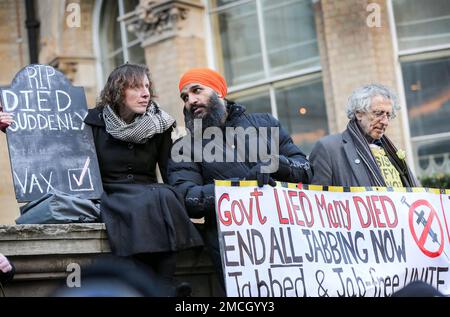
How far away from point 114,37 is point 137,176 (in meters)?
8.50

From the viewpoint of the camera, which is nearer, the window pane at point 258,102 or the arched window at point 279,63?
the arched window at point 279,63

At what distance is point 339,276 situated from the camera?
546 centimetres

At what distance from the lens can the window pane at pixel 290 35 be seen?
11.1 m

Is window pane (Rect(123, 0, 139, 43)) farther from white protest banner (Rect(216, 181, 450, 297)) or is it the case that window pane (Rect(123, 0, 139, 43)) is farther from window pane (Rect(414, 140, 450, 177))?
white protest banner (Rect(216, 181, 450, 297))

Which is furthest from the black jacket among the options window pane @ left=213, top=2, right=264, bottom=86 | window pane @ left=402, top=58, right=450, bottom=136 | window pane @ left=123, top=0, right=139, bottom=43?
window pane @ left=123, top=0, right=139, bottom=43

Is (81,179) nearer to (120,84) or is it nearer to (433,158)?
(120,84)

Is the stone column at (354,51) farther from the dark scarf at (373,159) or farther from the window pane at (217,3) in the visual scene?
the dark scarf at (373,159)

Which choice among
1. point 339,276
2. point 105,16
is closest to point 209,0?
point 105,16

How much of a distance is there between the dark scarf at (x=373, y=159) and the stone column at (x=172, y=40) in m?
5.63

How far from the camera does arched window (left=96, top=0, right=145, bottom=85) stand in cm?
1323

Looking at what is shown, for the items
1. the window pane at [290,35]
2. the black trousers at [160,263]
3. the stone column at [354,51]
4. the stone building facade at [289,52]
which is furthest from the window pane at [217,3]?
the black trousers at [160,263]

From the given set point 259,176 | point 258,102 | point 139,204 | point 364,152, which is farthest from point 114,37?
point 139,204
